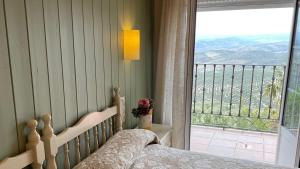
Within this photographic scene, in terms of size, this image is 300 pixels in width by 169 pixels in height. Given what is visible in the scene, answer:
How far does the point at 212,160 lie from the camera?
175 cm

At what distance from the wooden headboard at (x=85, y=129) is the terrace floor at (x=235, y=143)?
1846 mm

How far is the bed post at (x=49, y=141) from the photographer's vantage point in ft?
4.04

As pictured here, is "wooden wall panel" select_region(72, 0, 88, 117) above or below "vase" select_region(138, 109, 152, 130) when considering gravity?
above

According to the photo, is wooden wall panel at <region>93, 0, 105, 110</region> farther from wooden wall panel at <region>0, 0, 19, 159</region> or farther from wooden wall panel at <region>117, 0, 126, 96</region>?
wooden wall panel at <region>0, 0, 19, 159</region>

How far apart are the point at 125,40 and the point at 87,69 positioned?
0.62 metres

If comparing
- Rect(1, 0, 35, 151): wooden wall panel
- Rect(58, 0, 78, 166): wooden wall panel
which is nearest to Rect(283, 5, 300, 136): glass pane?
Rect(58, 0, 78, 166): wooden wall panel

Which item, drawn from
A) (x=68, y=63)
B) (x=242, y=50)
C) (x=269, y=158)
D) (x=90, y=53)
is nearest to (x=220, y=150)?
(x=269, y=158)

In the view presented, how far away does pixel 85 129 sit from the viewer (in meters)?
1.57

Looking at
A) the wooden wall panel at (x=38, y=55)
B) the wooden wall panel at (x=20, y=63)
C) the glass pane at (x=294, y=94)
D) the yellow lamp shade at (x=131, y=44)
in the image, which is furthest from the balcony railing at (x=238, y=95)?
the wooden wall panel at (x=20, y=63)

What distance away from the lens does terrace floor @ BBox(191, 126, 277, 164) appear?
10.8ft

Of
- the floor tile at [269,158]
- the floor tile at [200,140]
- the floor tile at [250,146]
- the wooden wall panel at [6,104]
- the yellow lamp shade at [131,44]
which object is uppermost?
the yellow lamp shade at [131,44]

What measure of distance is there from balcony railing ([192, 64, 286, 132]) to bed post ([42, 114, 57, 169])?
11.3 ft

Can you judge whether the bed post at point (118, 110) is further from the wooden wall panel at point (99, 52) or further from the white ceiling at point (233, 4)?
the white ceiling at point (233, 4)

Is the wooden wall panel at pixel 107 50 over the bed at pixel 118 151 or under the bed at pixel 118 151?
over
